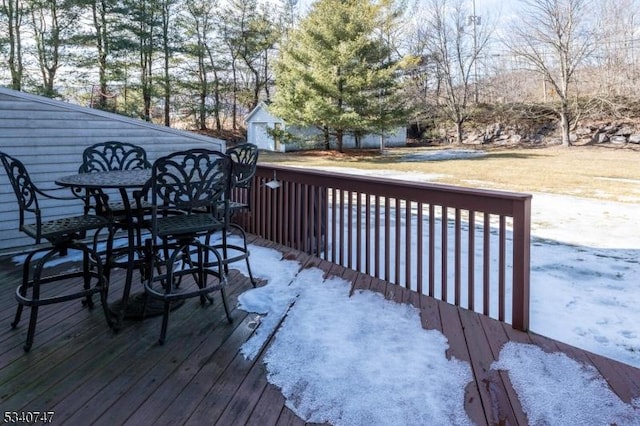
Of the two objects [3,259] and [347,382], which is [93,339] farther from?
[3,259]

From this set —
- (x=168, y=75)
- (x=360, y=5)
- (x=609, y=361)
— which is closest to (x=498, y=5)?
(x=360, y=5)

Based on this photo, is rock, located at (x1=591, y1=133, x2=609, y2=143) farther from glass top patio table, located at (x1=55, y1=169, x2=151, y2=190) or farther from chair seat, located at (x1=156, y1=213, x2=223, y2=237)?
glass top patio table, located at (x1=55, y1=169, x2=151, y2=190)

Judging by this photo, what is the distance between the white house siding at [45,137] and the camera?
3.74 metres

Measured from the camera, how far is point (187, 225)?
237 cm

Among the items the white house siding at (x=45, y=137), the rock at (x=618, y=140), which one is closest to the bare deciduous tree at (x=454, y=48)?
the rock at (x=618, y=140)

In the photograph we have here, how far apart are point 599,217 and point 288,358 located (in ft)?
18.5

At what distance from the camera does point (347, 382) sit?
1788 mm

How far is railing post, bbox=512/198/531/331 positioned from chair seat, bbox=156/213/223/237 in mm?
1612

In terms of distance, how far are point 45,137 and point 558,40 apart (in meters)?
20.8

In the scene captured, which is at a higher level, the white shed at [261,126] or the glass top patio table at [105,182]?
the white shed at [261,126]

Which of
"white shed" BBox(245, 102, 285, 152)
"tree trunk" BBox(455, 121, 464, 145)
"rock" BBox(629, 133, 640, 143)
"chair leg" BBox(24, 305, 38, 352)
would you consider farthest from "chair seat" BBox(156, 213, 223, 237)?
"tree trunk" BBox(455, 121, 464, 145)

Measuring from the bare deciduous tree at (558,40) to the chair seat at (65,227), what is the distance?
21264mm

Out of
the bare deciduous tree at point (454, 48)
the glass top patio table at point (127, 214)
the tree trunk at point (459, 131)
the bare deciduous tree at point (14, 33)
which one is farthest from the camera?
the tree trunk at point (459, 131)

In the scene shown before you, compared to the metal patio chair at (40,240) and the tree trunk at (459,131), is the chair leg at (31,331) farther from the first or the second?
the tree trunk at (459,131)
